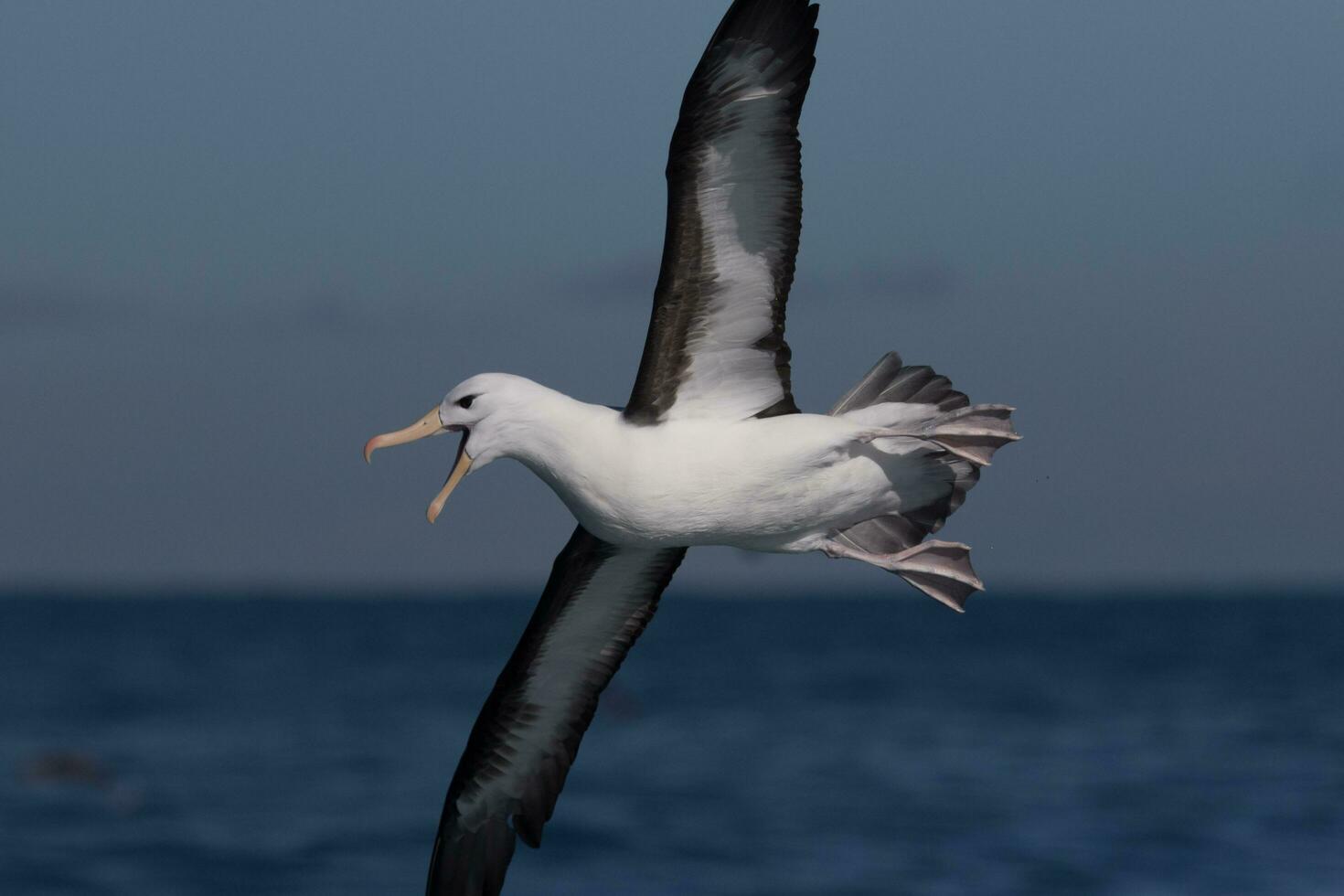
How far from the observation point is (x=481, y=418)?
24.6ft

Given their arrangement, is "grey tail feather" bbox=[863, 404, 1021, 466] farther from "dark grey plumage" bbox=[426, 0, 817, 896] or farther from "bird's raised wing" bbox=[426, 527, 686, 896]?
"bird's raised wing" bbox=[426, 527, 686, 896]

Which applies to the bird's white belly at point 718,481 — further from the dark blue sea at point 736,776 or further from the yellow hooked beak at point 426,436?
the dark blue sea at point 736,776

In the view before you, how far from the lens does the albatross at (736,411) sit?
721cm

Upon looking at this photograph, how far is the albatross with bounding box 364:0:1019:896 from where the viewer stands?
721 centimetres

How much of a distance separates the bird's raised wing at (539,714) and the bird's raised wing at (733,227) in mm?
1741

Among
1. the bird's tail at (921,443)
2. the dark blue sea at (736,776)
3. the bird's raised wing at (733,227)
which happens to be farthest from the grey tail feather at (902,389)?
the dark blue sea at (736,776)

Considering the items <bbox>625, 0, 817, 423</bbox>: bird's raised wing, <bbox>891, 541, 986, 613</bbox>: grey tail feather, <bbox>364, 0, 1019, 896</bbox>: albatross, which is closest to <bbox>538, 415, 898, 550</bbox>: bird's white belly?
<bbox>364, 0, 1019, 896</bbox>: albatross

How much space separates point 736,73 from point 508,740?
4.36m

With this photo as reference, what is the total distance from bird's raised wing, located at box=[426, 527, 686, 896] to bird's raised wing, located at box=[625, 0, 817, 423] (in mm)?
1741

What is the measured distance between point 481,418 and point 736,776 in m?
29.2

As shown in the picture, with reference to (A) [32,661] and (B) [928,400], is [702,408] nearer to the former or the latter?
(B) [928,400]

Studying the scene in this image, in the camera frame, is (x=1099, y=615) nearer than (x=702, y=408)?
No

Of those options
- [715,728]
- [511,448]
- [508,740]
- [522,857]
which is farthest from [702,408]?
[715,728]

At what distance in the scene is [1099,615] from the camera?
138m
